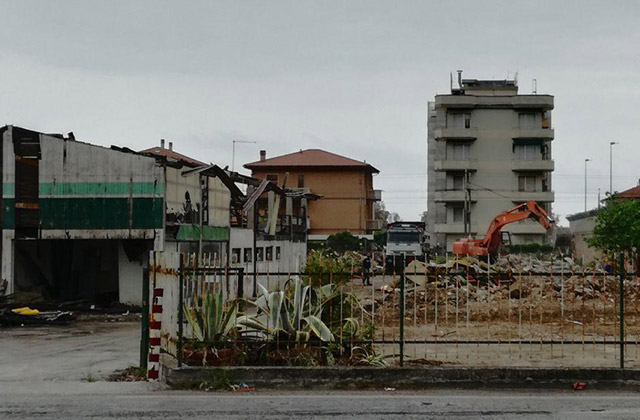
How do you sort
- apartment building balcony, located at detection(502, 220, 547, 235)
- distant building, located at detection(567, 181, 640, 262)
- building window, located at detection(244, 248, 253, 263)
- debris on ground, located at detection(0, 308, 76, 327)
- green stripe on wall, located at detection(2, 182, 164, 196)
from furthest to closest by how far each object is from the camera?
apartment building balcony, located at detection(502, 220, 547, 235)
distant building, located at detection(567, 181, 640, 262)
building window, located at detection(244, 248, 253, 263)
green stripe on wall, located at detection(2, 182, 164, 196)
debris on ground, located at detection(0, 308, 76, 327)

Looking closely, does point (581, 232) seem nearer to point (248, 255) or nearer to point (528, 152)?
point (528, 152)

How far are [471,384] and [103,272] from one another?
853 inches

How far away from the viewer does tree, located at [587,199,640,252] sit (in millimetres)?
49312

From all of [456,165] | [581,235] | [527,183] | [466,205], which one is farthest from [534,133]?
[581,235]

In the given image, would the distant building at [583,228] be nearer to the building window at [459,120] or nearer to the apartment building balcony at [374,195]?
the building window at [459,120]

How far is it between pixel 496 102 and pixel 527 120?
135 inches

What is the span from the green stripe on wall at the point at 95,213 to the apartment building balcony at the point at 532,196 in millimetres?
56033

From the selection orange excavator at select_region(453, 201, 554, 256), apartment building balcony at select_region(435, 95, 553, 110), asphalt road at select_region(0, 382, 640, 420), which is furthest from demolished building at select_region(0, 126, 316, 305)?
apartment building balcony at select_region(435, 95, 553, 110)

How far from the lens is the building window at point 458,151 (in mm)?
77250

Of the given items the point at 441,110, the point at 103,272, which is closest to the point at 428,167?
Result: the point at 441,110

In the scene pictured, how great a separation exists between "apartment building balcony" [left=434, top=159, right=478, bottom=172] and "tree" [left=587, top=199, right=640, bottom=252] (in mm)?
24876

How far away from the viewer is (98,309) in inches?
1032

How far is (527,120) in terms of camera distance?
251 ft

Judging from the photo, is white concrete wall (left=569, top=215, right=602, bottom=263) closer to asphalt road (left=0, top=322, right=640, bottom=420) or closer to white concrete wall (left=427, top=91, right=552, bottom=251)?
white concrete wall (left=427, top=91, right=552, bottom=251)
